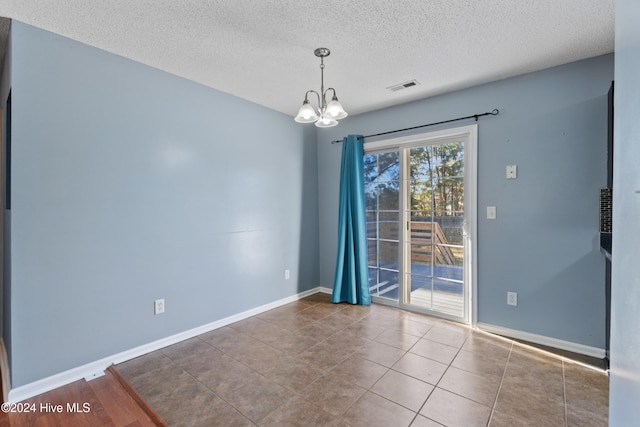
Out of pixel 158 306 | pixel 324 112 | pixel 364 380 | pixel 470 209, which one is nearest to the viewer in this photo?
pixel 364 380

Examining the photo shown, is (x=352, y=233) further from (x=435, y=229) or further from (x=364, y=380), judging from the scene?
(x=364, y=380)

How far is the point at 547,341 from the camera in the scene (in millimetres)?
2617

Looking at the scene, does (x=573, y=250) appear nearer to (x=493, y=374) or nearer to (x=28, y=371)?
(x=493, y=374)

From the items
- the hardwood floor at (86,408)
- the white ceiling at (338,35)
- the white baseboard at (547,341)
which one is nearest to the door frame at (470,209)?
the white baseboard at (547,341)

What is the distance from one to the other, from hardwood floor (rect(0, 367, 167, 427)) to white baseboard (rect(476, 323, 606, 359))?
283cm

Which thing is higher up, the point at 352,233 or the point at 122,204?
the point at 122,204

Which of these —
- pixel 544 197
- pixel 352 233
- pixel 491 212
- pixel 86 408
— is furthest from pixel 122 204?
pixel 544 197

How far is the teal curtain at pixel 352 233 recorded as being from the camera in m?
3.71

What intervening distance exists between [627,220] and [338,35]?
2.00 m

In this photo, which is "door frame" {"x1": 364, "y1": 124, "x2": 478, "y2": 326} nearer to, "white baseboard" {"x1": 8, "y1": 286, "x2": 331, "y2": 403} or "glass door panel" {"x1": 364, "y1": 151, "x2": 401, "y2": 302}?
"glass door panel" {"x1": 364, "y1": 151, "x2": 401, "y2": 302}

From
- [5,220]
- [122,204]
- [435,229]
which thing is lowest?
[435,229]

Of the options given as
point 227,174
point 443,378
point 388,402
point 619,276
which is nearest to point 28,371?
point 227,174

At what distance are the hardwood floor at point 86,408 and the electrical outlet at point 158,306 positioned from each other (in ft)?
1.92

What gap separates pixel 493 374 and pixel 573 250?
1.27 meters
